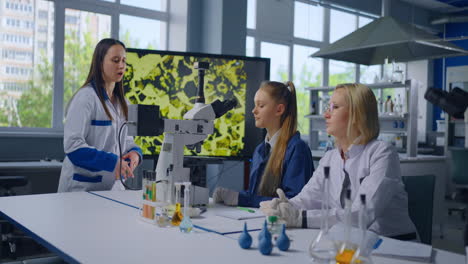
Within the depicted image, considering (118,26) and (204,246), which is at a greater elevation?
(118,26)

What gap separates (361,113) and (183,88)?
6.33 ft

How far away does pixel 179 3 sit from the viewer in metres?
5.46

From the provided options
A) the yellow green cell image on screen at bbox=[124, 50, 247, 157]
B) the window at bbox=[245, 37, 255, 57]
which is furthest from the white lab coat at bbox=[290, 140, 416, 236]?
the window at bbox=[245, 37, 255, 57]

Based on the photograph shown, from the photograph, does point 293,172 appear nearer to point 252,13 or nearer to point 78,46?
point 78,46

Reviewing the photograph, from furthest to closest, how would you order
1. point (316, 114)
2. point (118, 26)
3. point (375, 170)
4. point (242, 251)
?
1. point (316, 114)
2. point (118, 26)
3. point (375, 170)
4. point (242, 251)

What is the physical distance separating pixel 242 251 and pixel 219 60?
2.45m

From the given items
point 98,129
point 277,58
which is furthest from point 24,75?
point 277,58

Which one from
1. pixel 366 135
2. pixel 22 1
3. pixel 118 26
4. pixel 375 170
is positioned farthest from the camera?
pixel 118 26

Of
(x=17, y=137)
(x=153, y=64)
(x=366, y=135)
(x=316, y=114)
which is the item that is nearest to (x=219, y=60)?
(x=153, y=64)

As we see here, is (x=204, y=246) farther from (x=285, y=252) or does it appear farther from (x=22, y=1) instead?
(x=22, y=1)

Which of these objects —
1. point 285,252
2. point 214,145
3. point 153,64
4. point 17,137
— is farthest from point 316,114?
point 285,252

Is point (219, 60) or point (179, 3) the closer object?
point (219, 60)

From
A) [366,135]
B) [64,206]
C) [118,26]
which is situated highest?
[118,26]

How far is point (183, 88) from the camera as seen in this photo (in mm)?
3480
